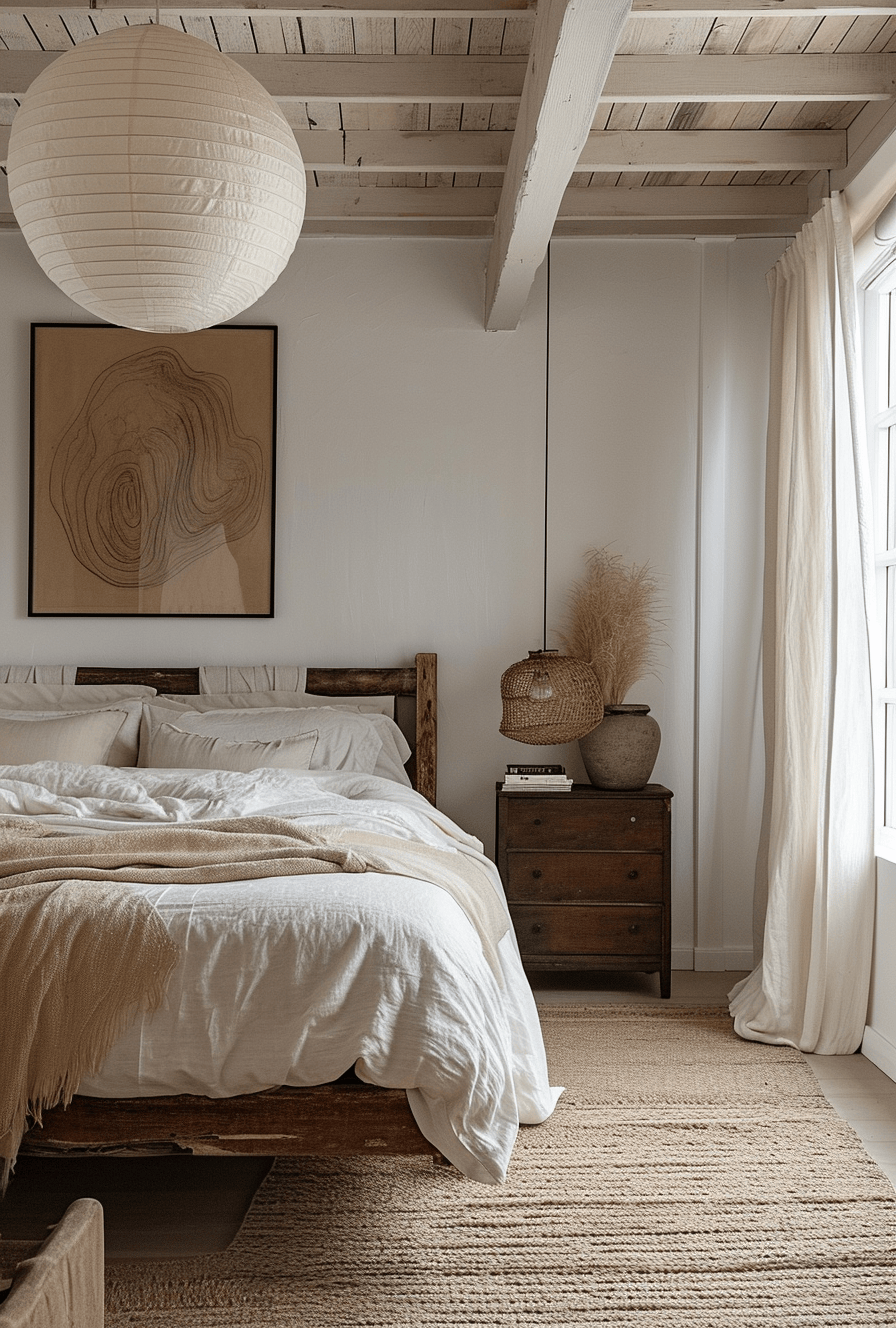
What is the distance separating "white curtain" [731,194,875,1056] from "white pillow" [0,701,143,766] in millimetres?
2127

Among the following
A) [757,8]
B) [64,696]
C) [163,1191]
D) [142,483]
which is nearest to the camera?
[163,1191]

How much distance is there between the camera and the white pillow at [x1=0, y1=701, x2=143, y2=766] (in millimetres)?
3599

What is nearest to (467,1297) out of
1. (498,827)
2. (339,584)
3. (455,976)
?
(455,976)

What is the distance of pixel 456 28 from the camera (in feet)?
9.29

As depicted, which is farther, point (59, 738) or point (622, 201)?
point (622, 201)

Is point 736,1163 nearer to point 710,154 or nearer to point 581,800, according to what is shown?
point 581,800

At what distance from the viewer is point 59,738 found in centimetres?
347

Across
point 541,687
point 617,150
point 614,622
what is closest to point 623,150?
point 617,150

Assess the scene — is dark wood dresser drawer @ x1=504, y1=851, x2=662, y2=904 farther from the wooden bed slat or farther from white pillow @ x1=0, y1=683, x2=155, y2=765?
the wooden bed slat

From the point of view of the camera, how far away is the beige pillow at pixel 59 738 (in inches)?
135

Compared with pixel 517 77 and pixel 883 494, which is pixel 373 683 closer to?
pixel 883 494

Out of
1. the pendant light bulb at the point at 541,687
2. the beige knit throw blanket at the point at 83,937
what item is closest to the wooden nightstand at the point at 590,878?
the pendant light bulb at the point at 541,687

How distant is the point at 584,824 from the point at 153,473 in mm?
2034

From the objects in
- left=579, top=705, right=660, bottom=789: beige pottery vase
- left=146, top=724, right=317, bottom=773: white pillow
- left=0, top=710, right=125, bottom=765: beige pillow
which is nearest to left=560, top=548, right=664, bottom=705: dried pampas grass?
left=579, top=705, right=660, bottom=789: beige pottery vase
